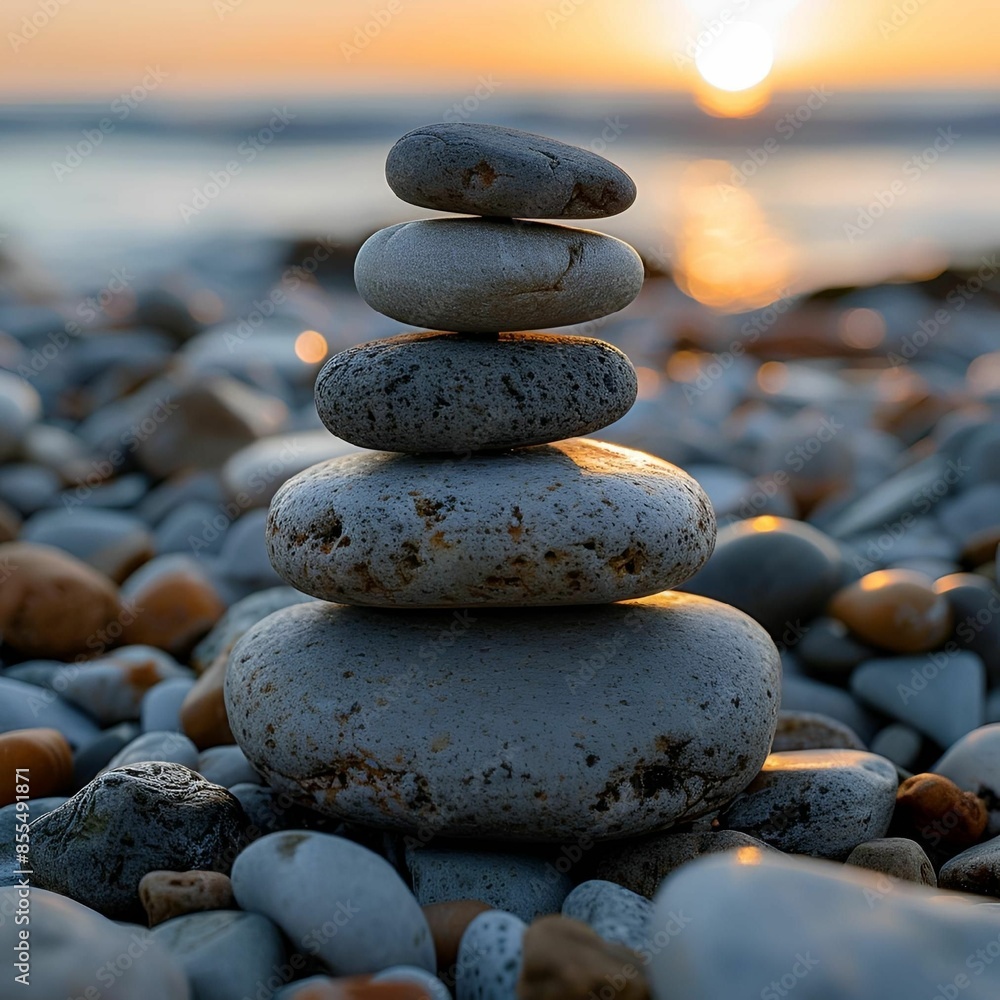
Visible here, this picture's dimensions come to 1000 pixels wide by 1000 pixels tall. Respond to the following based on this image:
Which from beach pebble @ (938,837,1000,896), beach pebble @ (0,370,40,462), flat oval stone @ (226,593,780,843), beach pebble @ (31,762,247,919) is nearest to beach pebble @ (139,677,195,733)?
flat oval stone @ (226,593,780,843)

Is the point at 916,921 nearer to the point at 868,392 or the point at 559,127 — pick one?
the point at 868,392

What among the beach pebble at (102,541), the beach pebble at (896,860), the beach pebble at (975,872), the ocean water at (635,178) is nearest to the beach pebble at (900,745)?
the beach pebble at (975,872)

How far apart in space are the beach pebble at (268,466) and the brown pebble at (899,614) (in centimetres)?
297

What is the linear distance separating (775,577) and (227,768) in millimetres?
2380

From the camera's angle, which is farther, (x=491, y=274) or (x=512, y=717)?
(x=491, y=274)

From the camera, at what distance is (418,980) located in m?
2.32

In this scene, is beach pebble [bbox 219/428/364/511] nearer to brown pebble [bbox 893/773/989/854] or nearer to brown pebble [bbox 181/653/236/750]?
brown pebble [bbox 181/653/236/750]

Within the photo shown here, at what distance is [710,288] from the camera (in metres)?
17.0

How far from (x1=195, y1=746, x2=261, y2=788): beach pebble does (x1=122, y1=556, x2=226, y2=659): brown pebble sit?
1471 mm

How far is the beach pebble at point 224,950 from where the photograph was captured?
7.91 feet


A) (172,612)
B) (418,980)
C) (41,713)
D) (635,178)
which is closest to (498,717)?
(418,980)

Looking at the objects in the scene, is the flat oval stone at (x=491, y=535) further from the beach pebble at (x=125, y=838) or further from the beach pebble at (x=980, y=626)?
the beach pebble at (x=980, y=626)

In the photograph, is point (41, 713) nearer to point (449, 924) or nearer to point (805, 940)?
point (449, 924)

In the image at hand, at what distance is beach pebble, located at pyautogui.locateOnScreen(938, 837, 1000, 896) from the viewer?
3.06 metres
